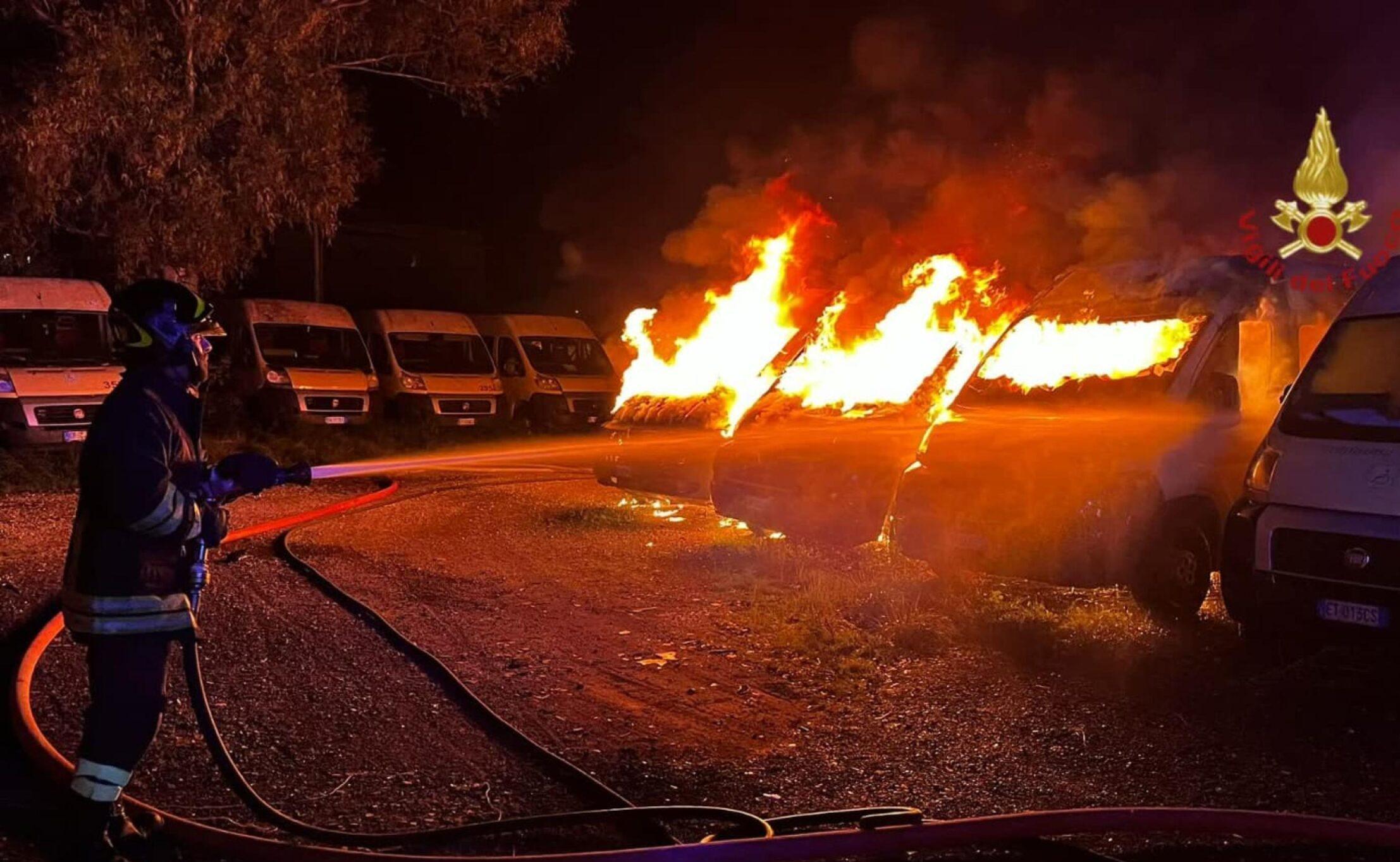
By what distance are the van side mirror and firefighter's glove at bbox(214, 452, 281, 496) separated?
224 inches

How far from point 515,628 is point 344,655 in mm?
1088

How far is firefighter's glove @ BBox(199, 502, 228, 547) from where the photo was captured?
3.91 metres

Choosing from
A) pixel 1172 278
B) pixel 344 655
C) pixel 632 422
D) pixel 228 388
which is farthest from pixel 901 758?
pixel 228 388

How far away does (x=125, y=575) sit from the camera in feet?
12.1

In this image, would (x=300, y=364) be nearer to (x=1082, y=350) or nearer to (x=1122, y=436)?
(x=1082, y=350)

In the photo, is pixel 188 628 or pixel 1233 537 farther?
pixel 1233 537

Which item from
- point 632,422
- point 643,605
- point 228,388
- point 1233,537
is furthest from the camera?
point 228,388

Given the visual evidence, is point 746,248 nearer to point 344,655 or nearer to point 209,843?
point 344,655

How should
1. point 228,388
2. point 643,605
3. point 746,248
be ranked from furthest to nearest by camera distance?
point 228,388 → point 746,248 → point 643,605

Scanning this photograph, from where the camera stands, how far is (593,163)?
2686 centimetres

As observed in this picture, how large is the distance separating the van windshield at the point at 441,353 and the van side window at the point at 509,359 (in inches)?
11.9

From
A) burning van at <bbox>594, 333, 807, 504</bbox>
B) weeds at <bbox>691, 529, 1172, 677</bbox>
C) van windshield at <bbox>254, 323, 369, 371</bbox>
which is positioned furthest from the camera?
van windshield at <bbox>254, 323, 369, 371</bbox>

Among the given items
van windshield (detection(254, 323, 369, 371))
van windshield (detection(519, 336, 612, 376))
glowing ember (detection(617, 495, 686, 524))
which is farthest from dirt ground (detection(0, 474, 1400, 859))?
van windshield (detection(519, 336, 612, 376))

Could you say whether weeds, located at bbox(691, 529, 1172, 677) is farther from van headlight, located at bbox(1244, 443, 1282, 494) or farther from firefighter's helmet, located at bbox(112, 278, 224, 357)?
firefighter's helmet, located at bbox(112, 278, 224, 357)
